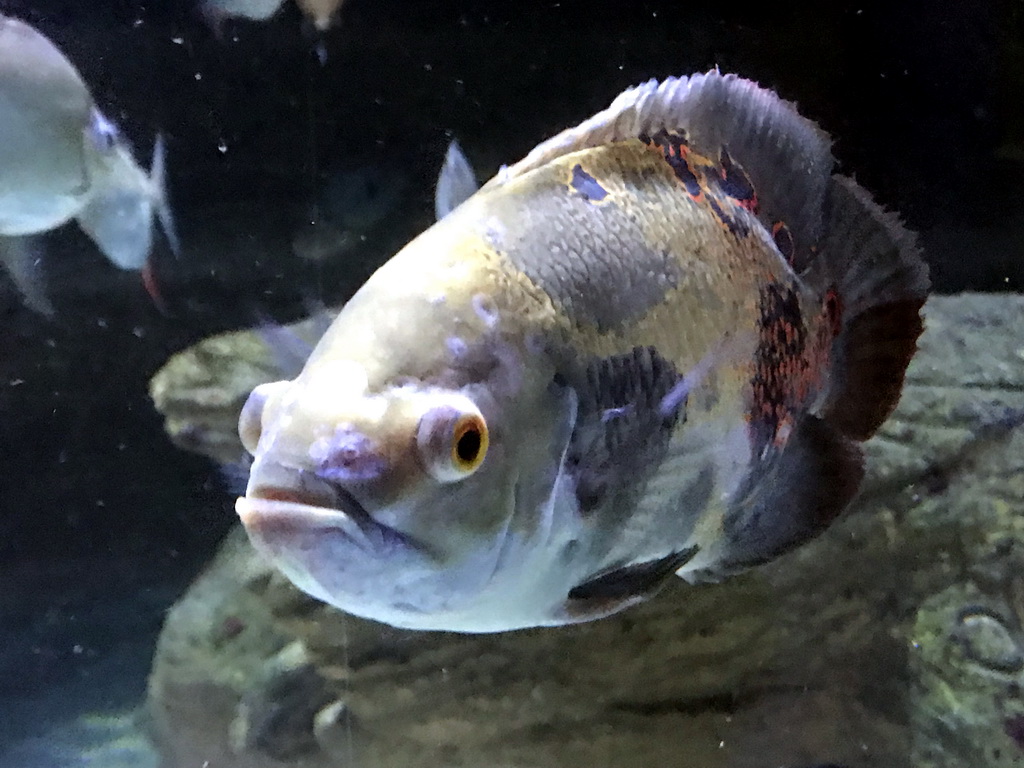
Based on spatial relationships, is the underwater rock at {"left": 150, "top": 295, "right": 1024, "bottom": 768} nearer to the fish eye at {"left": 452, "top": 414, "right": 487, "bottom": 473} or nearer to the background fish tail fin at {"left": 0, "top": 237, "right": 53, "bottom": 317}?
the background fish tail fin at {"left": 0, "top": 237, "right": 53, "bottom": 317}

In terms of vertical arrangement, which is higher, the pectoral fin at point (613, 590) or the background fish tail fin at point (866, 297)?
the background fish tail fin at point (866, 297)

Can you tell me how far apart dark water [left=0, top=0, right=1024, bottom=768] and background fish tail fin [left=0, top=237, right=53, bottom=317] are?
0.31 ft

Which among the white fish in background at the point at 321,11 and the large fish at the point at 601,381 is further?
the white fish in background at the point at 321,11

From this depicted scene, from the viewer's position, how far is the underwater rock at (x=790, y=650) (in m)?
3.44

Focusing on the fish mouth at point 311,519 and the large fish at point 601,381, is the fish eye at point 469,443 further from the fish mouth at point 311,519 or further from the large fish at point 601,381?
the fish mouth at point 311,519

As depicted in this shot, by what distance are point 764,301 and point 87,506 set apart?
5228 millimetres

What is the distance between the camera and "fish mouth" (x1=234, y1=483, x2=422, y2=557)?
94 cm

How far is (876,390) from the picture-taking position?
1.73 m

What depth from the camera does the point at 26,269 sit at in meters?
4.32

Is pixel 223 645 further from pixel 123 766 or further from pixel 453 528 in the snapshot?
pixel 453 528

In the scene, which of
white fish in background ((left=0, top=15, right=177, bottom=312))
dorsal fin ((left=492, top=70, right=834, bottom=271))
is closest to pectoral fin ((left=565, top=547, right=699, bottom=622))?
dorsal fin ((left=492, top=70, right=834, bottom=271))

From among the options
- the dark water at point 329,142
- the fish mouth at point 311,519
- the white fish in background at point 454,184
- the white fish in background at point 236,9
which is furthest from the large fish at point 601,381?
the dark water at point 329,142

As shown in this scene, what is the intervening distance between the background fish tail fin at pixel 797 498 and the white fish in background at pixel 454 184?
0.77 metres

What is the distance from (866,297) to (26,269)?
4147 millimetres
